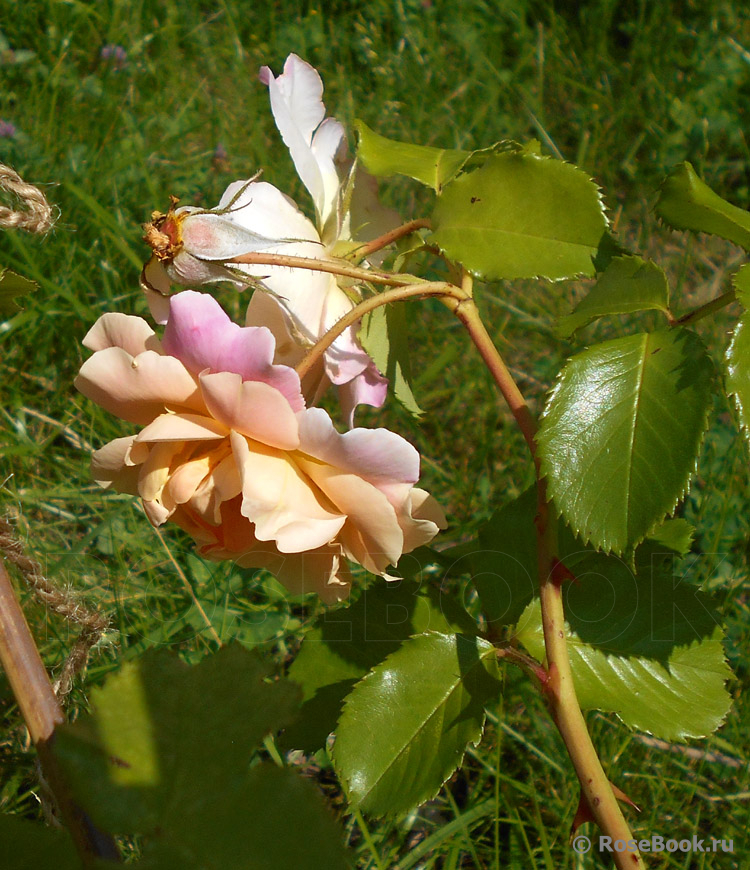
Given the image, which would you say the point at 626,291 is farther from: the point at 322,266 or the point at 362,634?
the point at 362,634

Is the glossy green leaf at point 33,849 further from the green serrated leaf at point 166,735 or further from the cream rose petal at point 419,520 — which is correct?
the cream rose petal at point 419,520

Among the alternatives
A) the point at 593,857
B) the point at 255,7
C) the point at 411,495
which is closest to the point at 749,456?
the point at 411,495

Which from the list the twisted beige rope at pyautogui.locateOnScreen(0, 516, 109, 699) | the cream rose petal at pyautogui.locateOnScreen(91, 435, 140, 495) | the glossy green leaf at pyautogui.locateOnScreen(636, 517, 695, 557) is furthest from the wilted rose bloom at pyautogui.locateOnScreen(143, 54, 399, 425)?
the glossy green leaf at pyautogui.locateOnScreen(636, 517, 695, 557)

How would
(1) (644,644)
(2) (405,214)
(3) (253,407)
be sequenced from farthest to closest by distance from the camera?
(2) (405,214) < (1) (644,644) < (3) (253,407)

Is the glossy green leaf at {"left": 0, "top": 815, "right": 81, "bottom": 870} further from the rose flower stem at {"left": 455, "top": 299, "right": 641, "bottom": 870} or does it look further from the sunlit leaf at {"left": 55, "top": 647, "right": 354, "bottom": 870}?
the rose flower stem at {"left": 455, "top": 299, "right": 641, "bottom": 870}

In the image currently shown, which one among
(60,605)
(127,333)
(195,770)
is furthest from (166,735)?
(127,333)

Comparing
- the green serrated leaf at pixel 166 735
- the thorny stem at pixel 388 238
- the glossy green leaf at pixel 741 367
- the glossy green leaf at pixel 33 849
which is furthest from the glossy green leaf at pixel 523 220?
the glossy green leaf at pixel 33 849

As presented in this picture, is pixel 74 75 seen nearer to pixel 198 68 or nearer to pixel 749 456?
pixel 198 68
